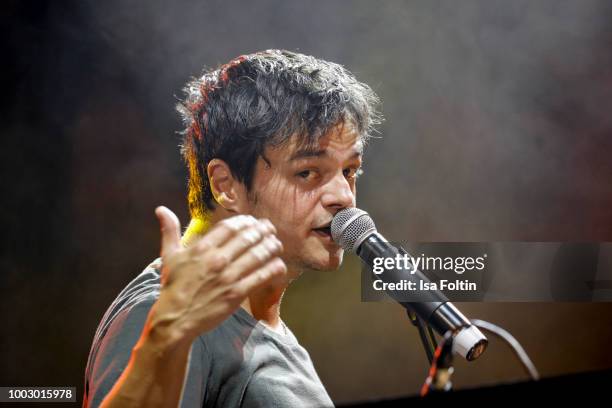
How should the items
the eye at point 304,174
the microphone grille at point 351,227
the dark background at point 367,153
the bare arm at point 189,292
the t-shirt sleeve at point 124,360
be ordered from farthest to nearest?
the dark background at point 367,153, the eye at point 304,174, the microphone grille at point 351,227, the t-shirt sleeve at point 124,360, the bare arm at point 189,292

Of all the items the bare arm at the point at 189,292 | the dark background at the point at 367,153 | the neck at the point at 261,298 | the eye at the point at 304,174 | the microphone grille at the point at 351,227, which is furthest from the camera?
the dark background at the point at 367,153

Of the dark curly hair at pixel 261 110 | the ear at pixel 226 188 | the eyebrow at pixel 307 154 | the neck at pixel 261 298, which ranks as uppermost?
the dark curly hair at pixel 261 110

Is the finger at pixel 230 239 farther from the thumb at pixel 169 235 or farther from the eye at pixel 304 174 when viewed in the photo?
the eye at pixel 304 174

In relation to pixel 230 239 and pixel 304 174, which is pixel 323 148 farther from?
pixel 230 239

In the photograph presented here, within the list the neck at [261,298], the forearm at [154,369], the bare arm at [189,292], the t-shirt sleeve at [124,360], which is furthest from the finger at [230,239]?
the neck at [261,298]

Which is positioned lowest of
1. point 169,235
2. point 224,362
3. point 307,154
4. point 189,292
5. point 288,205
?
point 224,362

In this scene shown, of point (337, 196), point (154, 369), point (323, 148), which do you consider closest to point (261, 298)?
point (337, 196)

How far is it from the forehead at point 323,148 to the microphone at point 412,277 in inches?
8.5

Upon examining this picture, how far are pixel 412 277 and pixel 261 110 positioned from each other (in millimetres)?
756

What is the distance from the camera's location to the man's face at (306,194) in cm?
181

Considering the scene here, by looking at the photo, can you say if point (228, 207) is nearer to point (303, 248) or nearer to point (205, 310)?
point (303, 248)

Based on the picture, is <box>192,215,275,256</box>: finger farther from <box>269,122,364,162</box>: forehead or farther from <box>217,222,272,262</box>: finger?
<box>269,122,364,162</box>: forehead

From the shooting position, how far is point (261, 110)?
6.25ft

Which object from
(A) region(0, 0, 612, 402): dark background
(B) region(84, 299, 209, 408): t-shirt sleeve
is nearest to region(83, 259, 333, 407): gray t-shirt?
(B) region(84, 299, 209, 408): t-shirt sleeve
